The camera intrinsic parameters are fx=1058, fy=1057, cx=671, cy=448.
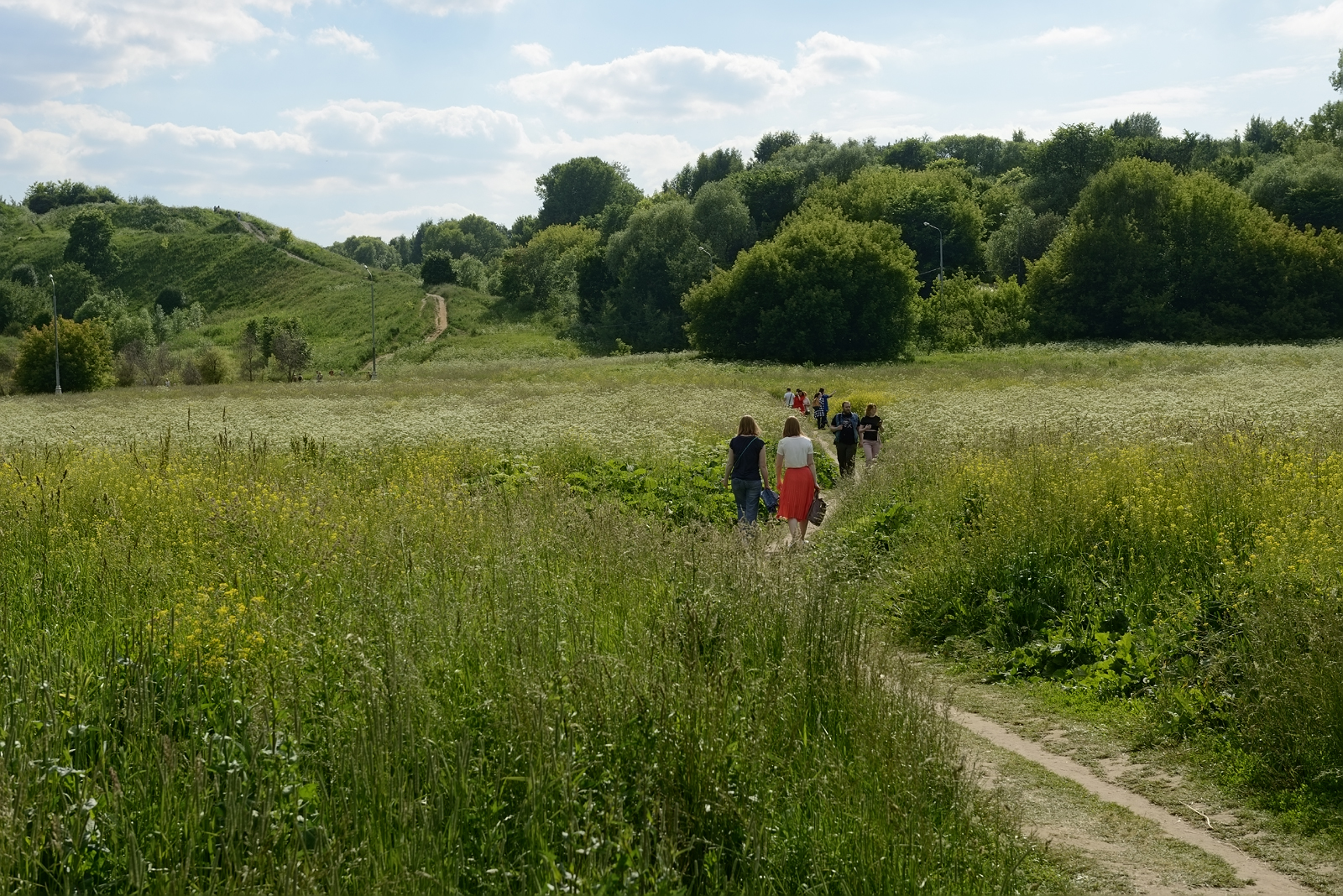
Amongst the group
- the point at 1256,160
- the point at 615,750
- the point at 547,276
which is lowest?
the point at 615,750

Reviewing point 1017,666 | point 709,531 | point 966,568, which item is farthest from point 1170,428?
point 709,531

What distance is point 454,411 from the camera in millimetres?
29328

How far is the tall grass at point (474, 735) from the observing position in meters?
3.98

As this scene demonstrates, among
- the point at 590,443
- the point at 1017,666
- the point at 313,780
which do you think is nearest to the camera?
the point at 313,780

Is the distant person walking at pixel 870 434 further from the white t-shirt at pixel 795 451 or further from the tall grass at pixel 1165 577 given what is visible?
the white t-shirt at pixel 795 451

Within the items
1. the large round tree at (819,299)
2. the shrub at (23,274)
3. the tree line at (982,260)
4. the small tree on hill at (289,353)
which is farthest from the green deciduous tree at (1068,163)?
the shrub at (23,274)

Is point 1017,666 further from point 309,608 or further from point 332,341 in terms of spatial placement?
point 332,341

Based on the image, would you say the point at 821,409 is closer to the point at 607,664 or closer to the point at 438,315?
the point at 607,664

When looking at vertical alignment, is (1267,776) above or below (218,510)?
below

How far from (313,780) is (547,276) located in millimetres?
114299

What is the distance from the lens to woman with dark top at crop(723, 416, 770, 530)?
41.6 feet

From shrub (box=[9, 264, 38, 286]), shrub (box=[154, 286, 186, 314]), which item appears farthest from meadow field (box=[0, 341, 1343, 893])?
shrub (box=[9, 264, 38, 286])

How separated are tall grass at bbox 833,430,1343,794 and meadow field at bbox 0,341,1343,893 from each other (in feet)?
0.11

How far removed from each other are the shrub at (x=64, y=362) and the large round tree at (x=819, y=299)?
1631 inches
